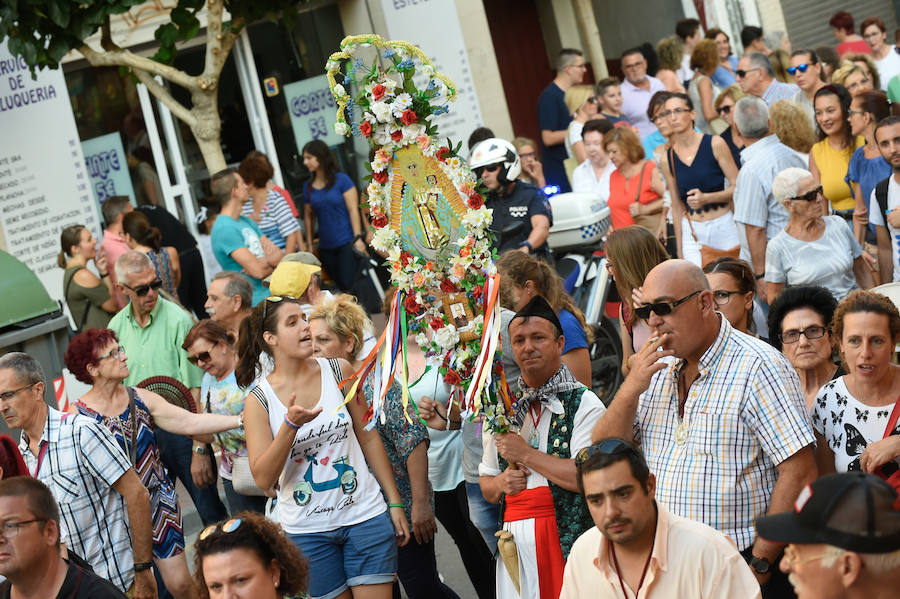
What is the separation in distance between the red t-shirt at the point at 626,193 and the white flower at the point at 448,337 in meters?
4.87

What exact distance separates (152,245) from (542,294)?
5.40 meters

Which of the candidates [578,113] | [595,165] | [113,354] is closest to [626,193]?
[595,165]

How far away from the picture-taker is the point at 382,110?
5367 millimetres

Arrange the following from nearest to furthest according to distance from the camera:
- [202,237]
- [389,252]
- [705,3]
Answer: [389,252] → [202,237] → [705,3]

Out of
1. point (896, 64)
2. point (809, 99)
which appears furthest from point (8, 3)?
point (896, 64)

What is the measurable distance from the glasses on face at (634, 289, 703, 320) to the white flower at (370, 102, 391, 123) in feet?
5.14

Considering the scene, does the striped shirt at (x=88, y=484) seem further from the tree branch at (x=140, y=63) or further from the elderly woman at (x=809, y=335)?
the tree branch at (x=140, y=63)

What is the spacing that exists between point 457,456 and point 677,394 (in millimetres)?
2002

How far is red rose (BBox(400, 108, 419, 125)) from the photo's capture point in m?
5.38

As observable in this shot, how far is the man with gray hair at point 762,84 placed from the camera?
38.7 feet

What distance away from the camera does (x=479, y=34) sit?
52.2 feet

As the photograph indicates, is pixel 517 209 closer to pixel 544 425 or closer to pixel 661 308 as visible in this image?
pixel 544 425

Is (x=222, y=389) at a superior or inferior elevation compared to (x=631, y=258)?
inferior

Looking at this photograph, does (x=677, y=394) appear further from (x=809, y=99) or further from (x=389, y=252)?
(x=809, y=99)
